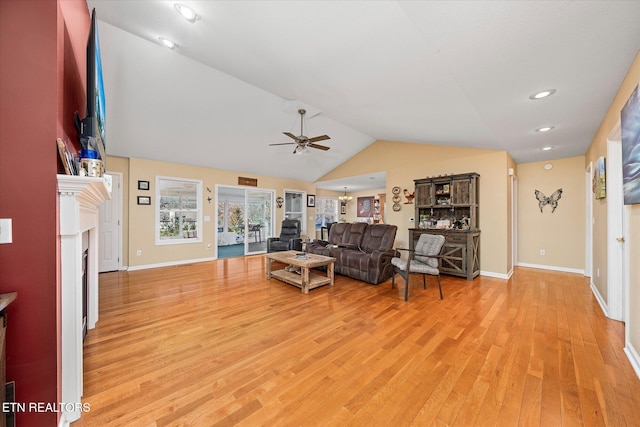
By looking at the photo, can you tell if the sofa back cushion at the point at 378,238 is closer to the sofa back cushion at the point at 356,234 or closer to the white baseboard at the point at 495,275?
the sofa back cushion at the point at 356,234

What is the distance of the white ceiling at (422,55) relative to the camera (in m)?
1.59

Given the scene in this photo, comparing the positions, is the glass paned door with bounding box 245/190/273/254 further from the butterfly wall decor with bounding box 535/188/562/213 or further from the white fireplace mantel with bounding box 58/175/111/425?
the butterfly wall decor with bounding box 535/188/562/213

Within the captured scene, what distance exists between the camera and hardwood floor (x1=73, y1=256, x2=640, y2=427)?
57.5 inches

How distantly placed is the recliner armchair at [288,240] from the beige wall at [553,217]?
5095mm

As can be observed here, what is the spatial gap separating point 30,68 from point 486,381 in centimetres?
328

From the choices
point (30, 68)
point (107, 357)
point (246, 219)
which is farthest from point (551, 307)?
point (246, 219)

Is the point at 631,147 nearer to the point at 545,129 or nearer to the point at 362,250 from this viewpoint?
the point at 545,129

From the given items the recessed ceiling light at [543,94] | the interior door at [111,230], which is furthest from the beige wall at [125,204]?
the recessed ceiling light at [543,94]

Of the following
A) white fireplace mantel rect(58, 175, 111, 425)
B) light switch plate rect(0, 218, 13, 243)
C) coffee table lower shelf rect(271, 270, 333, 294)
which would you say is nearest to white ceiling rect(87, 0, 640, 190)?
white fireplace mantel rect(58, 175, 111, 425)

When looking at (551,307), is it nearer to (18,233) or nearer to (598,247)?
(598,247)

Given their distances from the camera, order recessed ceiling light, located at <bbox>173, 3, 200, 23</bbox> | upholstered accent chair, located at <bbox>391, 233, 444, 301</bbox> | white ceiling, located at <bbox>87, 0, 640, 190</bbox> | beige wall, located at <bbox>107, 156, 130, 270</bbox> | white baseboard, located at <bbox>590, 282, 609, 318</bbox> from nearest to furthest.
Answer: white ceiling, located at <bbox>87, 0, 640, 190</bbox> < recessed ceiling light, located at <bbox>173, 3, 200, 23</bbox> < white baseboard, located at <bbox>590, 282, 609, 318</bbox> < upholstered accent chair, located at <bbox>391, 233, 444, 301</bbox> < beige wall, located at <bbox>107, 156, 130, 270</bbox>

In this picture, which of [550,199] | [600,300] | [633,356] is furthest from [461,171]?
[633,356]

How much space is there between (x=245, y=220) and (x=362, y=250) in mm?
3683

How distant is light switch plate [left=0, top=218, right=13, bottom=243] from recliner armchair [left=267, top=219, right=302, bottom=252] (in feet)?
15.5
